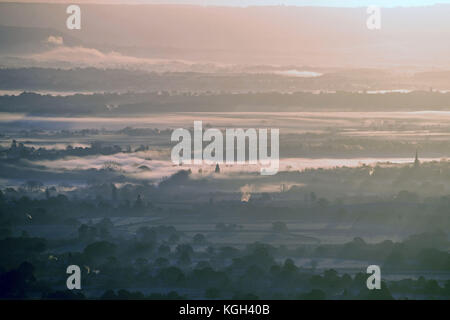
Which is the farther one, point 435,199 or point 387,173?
point 387,173

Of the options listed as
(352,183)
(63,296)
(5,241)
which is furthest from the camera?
(352,183)

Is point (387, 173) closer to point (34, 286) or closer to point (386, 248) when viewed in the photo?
point (386, 248)

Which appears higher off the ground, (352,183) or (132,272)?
(352,183)

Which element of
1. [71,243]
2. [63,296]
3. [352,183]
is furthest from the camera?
[352,183]

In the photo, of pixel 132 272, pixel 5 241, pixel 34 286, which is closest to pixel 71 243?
pixel 5 241

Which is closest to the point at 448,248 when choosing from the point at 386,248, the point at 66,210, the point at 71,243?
the point at 386,248

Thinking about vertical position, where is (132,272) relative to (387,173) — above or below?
below
